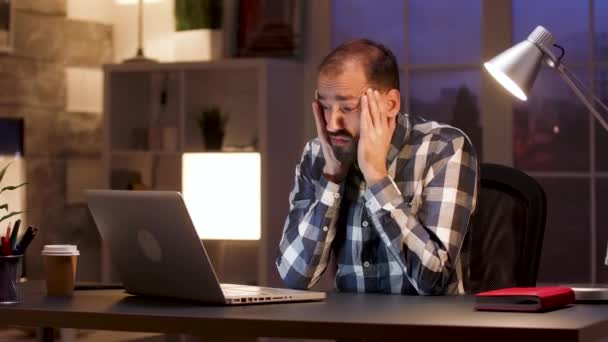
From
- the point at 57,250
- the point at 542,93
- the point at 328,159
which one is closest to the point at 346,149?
the point at 328,159

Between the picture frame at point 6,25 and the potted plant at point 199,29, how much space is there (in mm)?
816

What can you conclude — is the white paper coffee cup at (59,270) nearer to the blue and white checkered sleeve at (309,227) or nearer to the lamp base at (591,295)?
the blue and white checkered sleeve at (309,227)

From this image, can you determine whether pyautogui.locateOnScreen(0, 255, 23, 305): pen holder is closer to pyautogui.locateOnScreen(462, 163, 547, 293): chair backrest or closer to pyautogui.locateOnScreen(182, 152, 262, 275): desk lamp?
pyautogui.locateOnScreen(462, 163, 547, 293): chair backrest

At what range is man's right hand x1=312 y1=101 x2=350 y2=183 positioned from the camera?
2.70 meters

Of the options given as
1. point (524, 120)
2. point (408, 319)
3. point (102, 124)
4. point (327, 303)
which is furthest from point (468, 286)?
point (102, 124)

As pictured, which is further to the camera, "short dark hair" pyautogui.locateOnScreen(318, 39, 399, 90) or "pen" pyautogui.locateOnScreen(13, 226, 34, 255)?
"short dark hair" pyautogui.locateOnScreen(318, 39, 399, 90)

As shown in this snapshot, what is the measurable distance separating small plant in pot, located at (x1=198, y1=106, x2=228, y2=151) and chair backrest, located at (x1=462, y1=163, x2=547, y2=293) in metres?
2.75

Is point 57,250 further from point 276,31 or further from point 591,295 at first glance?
point 276,31

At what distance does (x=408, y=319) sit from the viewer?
77.6 inches

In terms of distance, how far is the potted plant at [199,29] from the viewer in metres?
5.77

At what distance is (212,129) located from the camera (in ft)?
18.4

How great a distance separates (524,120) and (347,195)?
2.70 metres

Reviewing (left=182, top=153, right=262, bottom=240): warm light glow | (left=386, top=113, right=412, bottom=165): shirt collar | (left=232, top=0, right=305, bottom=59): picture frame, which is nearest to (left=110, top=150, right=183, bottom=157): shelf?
(left=182, top=153, right=262, bottom=240): warm light glow

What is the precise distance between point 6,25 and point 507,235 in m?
3.28
